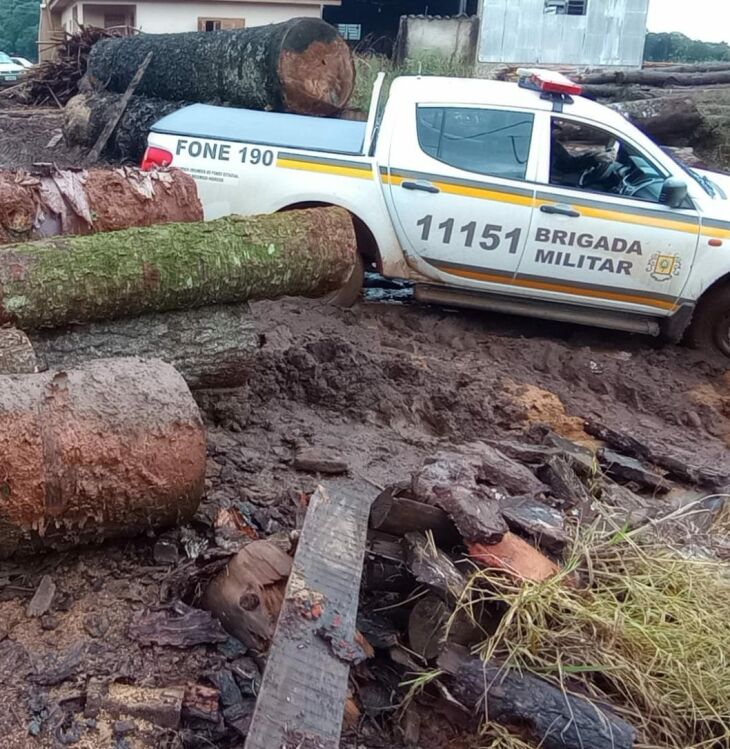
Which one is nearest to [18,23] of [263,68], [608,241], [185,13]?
[185,13]

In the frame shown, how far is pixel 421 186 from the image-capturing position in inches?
256

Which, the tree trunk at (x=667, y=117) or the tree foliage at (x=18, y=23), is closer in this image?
the tree trunk at (x=667, y=117)

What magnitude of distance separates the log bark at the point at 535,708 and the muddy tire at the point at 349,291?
174 inches

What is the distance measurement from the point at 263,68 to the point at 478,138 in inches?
171

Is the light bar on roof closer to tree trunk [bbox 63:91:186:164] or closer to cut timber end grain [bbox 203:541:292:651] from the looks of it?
cut timber end grain [bbox 203:541:292:651]

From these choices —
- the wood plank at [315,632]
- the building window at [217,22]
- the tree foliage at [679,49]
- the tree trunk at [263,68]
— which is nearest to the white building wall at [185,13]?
the building window at [217,22]

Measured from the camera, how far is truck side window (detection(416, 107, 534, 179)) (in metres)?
6.55

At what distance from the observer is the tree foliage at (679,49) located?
37.0 m

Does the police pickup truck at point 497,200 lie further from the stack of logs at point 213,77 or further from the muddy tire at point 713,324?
the stack of logs at point 213,77

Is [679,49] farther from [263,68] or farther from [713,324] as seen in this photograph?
[713,324]

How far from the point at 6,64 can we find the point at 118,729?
24272mm

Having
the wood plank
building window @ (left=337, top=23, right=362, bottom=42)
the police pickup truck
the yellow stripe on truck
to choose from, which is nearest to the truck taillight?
the police pickup truck

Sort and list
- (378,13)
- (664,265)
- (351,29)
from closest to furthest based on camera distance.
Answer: (664,265) < (378,13) < (351,29)

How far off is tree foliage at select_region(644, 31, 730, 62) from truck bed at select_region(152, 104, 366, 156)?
33932 millimetres
